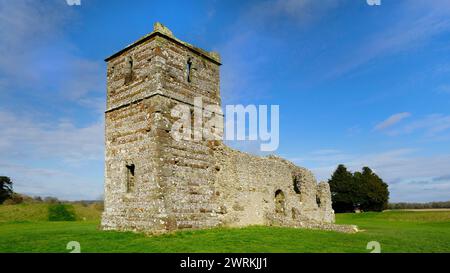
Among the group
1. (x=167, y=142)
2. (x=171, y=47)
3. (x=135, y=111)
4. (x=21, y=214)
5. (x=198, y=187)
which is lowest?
(x=21, y=214)

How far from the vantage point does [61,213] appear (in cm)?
2823

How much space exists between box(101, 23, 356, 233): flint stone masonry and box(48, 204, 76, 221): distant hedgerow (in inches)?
610

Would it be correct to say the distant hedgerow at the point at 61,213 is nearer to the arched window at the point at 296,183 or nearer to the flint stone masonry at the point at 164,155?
the flint stone masonry at the point at 164,155

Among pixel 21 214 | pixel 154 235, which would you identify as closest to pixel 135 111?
pixel 154 235

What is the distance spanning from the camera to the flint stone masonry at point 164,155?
43.5 feet

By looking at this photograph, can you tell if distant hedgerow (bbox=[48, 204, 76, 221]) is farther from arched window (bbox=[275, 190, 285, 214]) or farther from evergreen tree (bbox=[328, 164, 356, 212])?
evergreen tree (bbox=[328, 164, 356, 212])

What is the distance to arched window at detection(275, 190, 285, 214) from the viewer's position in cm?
2018

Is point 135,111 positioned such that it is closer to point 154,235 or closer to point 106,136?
point 106,136

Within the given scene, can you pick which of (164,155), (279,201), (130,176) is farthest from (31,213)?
(164,155)

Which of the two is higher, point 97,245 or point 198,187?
point 198,187

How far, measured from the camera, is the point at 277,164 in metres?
20.5

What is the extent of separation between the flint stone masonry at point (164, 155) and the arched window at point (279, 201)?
2340mm

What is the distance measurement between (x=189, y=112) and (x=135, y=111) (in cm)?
215

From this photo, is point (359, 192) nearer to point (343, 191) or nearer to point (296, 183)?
point (343, 191)
